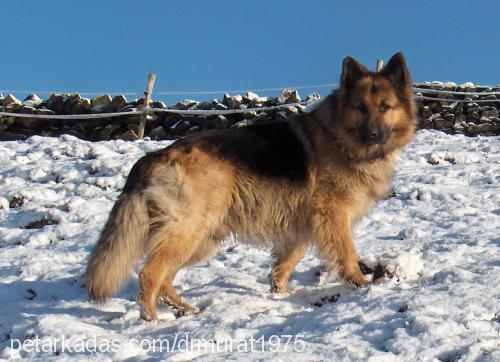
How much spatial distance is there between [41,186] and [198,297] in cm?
513

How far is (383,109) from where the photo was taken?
6184mm

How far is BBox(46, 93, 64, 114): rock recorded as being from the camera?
17.4 m

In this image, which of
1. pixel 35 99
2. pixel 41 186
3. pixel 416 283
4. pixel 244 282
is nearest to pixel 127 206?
pixel 244 282

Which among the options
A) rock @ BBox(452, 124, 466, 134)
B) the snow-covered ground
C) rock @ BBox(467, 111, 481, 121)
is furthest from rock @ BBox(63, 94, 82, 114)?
rock @ BBox(467, 111, 481, 121)

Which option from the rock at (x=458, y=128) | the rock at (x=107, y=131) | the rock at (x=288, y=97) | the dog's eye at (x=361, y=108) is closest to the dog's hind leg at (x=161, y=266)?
the dog's eye at (x=361, y=108)

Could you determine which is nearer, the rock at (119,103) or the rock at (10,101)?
the rock at (119,103)

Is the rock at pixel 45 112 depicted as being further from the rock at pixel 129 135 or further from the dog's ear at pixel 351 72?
the dog's ear at pixel 351 72

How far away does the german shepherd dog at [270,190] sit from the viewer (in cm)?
543

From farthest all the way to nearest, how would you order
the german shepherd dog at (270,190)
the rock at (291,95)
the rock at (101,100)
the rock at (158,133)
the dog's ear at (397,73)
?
the rock at (291,95) → the rock at (101,100) → the rock at (158,133) → the dog's ear at (397,73) → the german shepherd dog at (270,190)

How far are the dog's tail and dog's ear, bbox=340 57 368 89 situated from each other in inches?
93.3

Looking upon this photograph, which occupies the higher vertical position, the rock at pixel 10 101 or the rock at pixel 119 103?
the rock at pixel 10 101

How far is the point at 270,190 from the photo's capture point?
598 centimetres

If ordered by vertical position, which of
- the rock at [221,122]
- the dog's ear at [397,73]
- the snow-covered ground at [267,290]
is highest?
the rock at [221,122]

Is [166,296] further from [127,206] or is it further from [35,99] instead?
[35,99]
